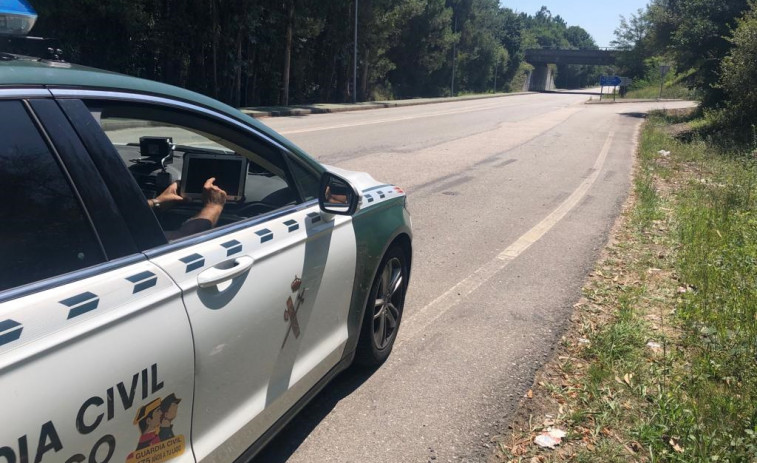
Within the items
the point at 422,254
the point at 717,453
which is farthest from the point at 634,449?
the point at 422,254

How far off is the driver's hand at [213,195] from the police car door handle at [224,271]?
20.2 inches

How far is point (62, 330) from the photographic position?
5.30 ft

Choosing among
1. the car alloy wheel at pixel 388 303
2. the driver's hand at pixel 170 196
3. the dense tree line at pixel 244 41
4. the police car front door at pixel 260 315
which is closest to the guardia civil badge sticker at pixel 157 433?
the police car front door at pixel 260 315

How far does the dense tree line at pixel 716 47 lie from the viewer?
16570mm

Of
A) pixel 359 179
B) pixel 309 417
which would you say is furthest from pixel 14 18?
pixel 309 417

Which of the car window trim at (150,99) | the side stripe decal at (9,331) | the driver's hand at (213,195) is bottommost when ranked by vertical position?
the side stripe decal at (9,331)

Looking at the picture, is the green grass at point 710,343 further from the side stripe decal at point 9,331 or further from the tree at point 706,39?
the tree at point 706,39

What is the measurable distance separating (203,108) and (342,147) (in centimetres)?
1140

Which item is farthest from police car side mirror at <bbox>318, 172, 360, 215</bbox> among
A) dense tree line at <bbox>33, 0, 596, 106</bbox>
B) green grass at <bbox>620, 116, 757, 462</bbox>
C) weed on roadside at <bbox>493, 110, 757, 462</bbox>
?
dense tree line at <bbox>33, 0, 596, 106</bbox>

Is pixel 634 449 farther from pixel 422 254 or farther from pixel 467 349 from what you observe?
pixel 422 254

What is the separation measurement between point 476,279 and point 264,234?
3512 millimetres

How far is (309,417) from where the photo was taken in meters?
3.37

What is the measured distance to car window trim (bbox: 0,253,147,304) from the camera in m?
1.59

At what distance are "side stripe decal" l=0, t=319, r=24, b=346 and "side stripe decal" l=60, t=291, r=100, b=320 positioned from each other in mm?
140
